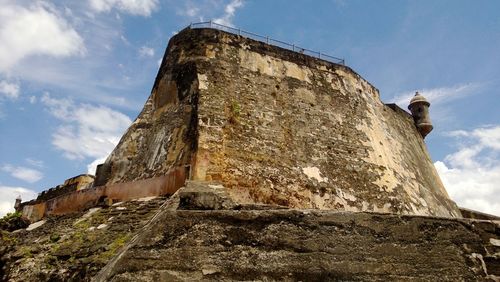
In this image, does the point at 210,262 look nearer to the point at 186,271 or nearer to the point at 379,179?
the point at 186,271

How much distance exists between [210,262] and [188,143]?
653 centimetres

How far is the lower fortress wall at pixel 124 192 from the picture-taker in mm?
8078

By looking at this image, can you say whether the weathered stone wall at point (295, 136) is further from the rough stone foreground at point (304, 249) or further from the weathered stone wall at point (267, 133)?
the rough stone foreground at point (304, 249)

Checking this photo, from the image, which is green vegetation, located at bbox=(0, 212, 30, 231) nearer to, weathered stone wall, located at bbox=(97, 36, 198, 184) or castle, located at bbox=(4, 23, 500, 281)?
castle, located at bbox=(4, 23, 500, 281)

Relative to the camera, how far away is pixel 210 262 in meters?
3.07

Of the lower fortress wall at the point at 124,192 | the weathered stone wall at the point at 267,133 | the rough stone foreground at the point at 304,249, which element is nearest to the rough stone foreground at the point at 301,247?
the rough stone foreground at the point at 304,249

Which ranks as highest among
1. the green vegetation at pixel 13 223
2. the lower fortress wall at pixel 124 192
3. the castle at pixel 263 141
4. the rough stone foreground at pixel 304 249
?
the castle at pixel 263 141

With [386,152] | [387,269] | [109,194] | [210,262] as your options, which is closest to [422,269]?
[387,269]

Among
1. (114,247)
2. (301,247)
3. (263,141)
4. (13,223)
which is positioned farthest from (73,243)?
(263,141)

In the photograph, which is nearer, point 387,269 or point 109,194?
point 387,269

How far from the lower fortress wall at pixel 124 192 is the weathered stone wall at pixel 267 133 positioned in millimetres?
633

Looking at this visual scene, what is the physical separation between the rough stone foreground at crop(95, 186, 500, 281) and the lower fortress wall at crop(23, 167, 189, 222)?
15.8ft

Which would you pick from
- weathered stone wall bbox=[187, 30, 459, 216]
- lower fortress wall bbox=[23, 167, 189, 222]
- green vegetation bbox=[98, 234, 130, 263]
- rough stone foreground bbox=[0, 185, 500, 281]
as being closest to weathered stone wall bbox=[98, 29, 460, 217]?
Answer: weathered stone wall bbox=[187, 30, 459, 216]

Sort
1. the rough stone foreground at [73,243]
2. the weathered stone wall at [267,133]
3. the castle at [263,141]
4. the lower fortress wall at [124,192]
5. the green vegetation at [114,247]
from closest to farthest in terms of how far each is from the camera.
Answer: the green vegetation at [114,247], the rough stone foreground at [73,243], the lower fortress wall at [124,192], the castle at [263,141], the weathered stone wall at [267,133]
